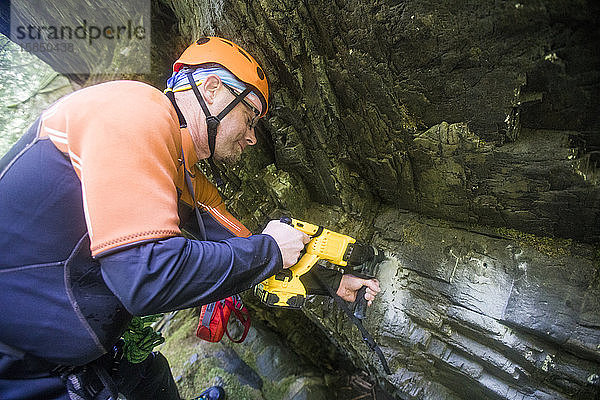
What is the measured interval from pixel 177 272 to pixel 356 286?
5.90 feet

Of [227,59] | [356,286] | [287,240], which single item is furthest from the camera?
[356,286]

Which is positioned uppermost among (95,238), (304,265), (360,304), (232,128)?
(232,128)

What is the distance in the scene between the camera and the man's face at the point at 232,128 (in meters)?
2.20

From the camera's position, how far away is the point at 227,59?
219cm

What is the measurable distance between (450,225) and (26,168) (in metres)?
2.88

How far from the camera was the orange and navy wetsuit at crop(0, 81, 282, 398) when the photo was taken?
1414 mm

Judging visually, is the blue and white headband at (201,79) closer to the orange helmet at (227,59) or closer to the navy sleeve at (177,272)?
the orange helmet at (227,59)

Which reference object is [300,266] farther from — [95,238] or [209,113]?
[95,238]

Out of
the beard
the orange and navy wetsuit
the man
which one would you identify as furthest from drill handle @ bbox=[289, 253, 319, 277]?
the beard

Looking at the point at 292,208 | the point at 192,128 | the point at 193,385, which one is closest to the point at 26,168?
the point at 192,128

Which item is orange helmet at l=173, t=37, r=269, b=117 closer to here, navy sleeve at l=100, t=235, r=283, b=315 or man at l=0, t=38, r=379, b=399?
man at l=0, t=38, r=379, b=399

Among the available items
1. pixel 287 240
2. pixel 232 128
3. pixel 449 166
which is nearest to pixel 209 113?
pixel 232 128

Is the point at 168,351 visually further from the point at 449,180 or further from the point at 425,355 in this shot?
the point at 449,180

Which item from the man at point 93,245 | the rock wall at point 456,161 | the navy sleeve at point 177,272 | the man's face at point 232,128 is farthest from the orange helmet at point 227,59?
the navy sleeve at point 177,272
